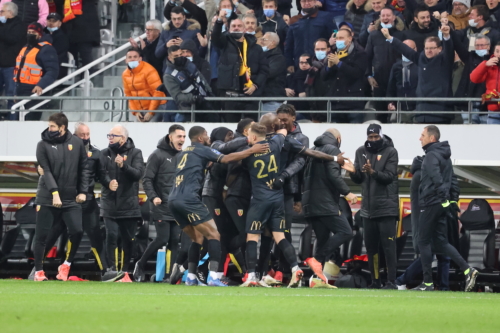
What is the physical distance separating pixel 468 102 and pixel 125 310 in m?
9.71

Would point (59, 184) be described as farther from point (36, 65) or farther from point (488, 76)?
point (488, 76)

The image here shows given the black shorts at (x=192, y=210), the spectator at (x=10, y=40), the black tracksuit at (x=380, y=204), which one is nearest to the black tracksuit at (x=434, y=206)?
the black tracksuit at (x=380, y=204)

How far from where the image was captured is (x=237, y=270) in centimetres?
1388

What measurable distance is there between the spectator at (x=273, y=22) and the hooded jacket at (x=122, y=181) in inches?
192

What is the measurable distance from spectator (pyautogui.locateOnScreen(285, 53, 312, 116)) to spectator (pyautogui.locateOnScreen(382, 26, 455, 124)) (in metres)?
1.49

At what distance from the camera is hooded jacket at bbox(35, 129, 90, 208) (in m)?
13.0

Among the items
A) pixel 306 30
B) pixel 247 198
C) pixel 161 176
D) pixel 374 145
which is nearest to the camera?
pixel 247 198

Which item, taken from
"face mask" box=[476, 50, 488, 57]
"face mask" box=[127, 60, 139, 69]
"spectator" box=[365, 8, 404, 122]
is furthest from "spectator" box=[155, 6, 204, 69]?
"face mask" box=[476, 50, 488, 57]

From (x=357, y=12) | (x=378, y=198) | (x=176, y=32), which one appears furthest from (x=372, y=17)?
(x=378, y=198)

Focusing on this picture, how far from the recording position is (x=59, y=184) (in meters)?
13.1

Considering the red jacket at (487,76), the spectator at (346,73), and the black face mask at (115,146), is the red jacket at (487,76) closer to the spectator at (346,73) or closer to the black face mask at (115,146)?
the spectator at (346,73)

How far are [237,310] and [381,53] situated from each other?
30.1 feet

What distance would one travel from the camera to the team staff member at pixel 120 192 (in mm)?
13609

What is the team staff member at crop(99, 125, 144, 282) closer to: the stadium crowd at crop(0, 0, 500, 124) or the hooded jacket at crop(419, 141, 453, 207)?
the stadium crowd at crop(0, 0, 500, 124)
